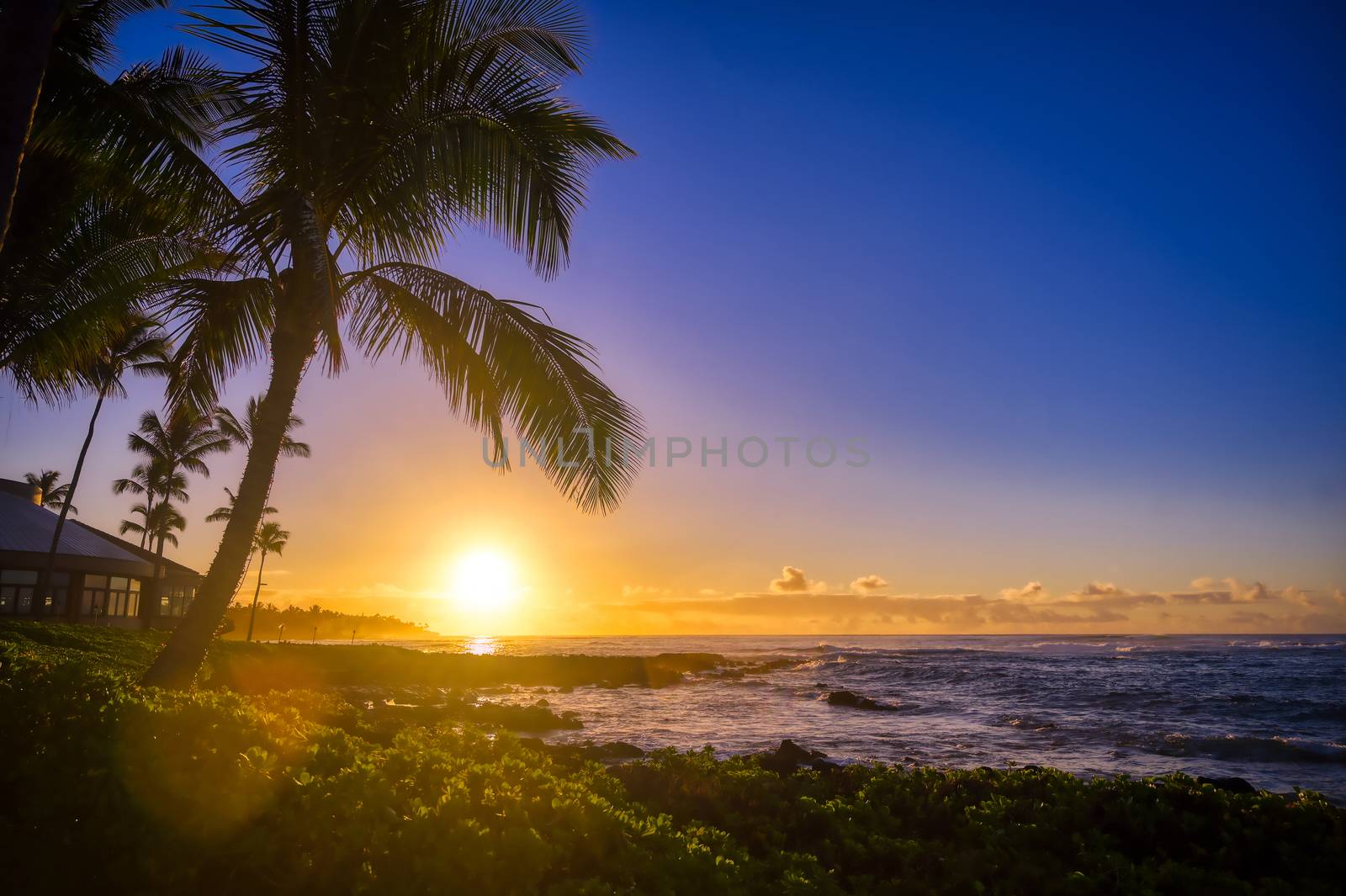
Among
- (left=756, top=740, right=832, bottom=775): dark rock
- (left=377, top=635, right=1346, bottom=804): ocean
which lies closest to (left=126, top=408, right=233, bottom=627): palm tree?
(left=377, top=635, right=1346, bottom=804): ocean

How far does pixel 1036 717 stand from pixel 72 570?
3815 cm

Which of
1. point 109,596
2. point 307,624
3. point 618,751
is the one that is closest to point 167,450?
point 109,596

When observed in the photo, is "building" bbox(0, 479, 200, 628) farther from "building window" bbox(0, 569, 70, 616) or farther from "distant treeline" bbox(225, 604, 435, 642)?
"distant treeline" bbox(225, 604, 435, 642)

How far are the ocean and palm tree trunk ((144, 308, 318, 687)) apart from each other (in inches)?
443

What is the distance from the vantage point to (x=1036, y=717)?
22297 mm

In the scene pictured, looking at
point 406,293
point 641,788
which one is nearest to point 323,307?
point 406,293

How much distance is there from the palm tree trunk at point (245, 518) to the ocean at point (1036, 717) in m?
11.2

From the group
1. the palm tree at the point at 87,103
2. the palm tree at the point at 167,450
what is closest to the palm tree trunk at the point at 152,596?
the palm tree at the point at 167,450

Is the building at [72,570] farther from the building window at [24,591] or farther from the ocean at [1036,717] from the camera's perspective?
the ocean at [1036,717]

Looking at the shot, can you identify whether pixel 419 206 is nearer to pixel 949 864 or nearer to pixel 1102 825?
pixel 949 864

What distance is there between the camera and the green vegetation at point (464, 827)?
3.43 meters

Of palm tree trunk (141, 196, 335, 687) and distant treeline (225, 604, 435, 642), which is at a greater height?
palm tree trunk (141, 196, 335, 687)

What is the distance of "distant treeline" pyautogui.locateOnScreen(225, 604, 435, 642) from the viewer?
88.8m

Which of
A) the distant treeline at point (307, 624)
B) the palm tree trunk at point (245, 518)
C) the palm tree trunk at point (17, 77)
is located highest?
the palm tree trunk at point (17, 77)
